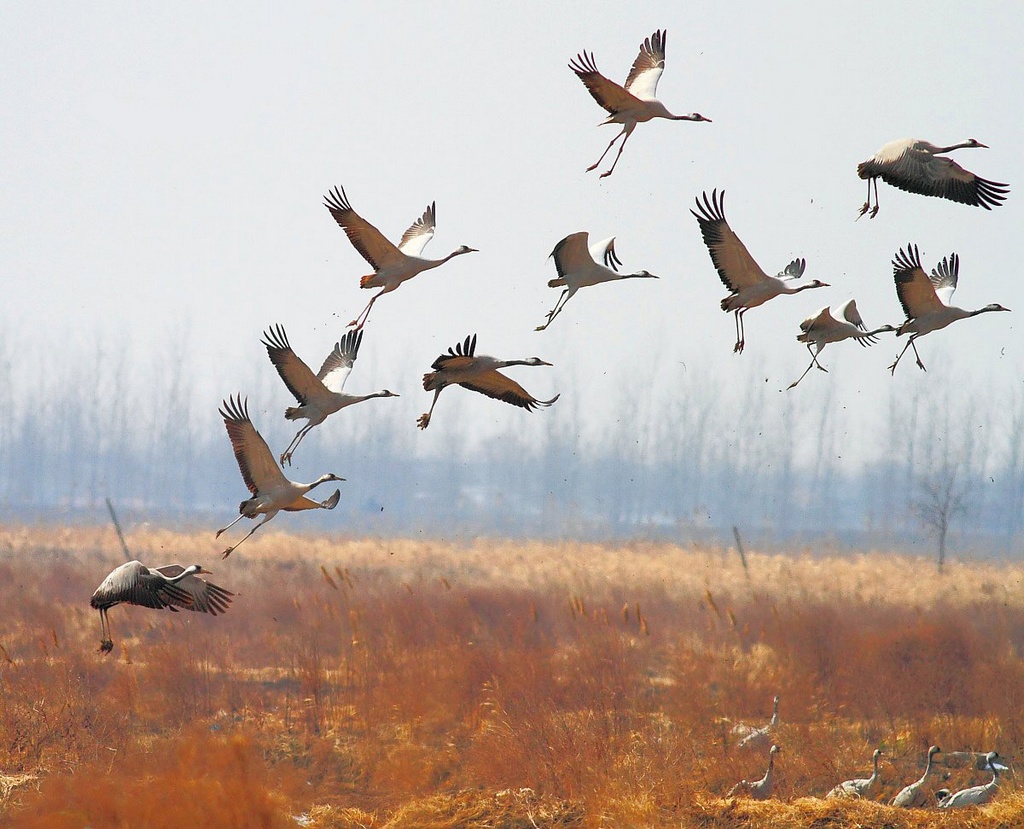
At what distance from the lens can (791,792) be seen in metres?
13.0

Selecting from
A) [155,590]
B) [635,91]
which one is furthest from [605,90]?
[155,590]

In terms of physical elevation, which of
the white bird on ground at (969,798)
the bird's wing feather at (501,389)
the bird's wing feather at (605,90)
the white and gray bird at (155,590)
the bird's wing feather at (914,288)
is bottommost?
the white bird on ground at (969,798)

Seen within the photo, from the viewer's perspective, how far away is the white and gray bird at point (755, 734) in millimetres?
13938

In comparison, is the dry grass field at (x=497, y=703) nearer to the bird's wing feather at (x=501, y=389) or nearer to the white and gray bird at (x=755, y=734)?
the white and gray bird at (x=755, y=734)

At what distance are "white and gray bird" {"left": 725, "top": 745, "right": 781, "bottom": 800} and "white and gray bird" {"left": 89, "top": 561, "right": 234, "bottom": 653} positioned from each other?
20.9 feet

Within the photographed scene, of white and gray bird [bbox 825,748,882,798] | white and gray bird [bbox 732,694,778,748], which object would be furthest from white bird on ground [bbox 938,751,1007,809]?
white and gray bird [bbox 732,694,778,748]

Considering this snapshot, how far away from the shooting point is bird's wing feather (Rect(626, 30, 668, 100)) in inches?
428

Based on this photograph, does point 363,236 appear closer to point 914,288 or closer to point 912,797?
point 914,288

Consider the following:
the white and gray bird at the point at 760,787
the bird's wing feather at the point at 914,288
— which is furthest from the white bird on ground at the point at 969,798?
the bird's wing feather at the point at 914,288

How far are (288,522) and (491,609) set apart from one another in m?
35.3

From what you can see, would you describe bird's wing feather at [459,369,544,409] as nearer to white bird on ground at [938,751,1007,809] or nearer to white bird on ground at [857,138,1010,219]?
white bird on ground at [857,138,1010,219]

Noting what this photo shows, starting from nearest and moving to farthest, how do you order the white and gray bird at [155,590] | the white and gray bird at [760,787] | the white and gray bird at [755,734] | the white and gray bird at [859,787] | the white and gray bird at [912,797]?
the white and gray bird at [155,590], the white and gray bird at [859,787], the white and gray bird at [912,797], the white and gray bird at [760,787], the white and gray bird at [755,734]

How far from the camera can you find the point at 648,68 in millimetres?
11219

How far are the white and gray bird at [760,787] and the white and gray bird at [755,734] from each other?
1.24m
